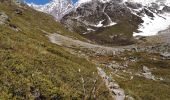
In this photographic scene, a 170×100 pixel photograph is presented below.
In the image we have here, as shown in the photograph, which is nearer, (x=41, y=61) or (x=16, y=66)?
(x=16, y=66)

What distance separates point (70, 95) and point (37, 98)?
10.1 ft

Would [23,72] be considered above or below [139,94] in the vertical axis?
above

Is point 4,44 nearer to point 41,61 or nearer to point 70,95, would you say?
point 41,61

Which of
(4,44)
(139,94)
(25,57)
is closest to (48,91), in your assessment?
(25,57)

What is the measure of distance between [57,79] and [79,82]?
3490 millimetres

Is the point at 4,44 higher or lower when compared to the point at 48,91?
higher

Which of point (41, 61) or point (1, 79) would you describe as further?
point (41, 61)

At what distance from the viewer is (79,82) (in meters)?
27.8

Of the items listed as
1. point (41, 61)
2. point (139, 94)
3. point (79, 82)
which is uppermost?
point (41, 61)

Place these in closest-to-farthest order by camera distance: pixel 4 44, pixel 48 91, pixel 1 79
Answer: pixel 1 79 → pixel 48 91 → pixel 4 44

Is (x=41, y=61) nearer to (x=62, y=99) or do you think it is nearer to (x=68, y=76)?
(x=68, y=76)

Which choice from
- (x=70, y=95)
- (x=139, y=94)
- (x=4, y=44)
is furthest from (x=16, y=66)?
(x=139, y=94)

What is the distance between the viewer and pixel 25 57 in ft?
84.9

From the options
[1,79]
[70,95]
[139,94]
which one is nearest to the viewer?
[1,79]
